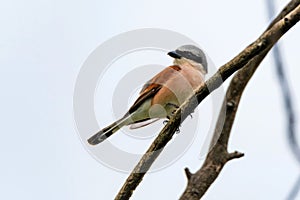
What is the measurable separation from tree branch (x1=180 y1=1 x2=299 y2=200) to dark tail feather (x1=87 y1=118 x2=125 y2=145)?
866 mm

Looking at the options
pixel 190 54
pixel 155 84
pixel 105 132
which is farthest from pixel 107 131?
pixel 190 54

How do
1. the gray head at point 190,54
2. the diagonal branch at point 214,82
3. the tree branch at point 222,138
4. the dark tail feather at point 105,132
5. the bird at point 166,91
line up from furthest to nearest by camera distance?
the gray head at point 190,54 → the bird at point 166,91 → the dark tail feather at point 105,132 → the tree branch at point 222,138 → the diagonal branch at point 214,82

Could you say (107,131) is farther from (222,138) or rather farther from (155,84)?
(222,138)

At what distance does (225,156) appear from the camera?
379cm

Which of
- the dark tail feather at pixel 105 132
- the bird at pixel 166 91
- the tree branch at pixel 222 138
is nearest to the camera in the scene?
the tree branch at pixel 222 138

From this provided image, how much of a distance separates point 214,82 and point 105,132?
182cm

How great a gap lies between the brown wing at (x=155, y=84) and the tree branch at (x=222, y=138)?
0.71 metres

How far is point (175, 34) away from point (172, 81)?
12.8 inches

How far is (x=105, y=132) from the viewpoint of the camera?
4621 mm

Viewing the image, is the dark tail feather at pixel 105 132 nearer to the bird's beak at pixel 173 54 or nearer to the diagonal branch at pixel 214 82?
the bird's beak at pixel 173 54

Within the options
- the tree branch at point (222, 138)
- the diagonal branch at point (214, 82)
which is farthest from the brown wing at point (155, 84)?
the diagonal branch at point (214, 82)

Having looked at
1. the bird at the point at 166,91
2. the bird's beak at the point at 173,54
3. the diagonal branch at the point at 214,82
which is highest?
the bird's beak at the point at 173,54

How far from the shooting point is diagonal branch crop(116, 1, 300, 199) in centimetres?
285

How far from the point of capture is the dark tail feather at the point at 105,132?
4.48m
